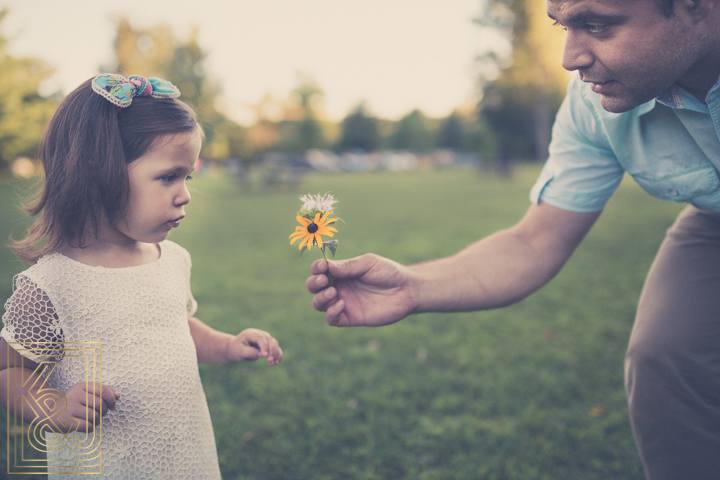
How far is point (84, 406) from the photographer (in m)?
1.33

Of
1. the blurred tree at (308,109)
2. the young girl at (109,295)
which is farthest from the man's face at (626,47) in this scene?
the blurred tree at (308,109)

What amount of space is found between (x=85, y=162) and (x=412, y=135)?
235ft

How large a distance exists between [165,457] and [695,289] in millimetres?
2027

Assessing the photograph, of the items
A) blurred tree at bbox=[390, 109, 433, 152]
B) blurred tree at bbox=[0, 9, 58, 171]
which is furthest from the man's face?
blurred tree at bbox=[390, 109, 433, 152]

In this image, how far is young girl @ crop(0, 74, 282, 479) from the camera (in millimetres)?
1428

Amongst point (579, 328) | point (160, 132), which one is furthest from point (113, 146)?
point (579, 328)

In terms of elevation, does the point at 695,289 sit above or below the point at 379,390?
above

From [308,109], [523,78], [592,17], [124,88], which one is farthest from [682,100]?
[308,109]

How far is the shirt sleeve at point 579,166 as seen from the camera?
1992mm

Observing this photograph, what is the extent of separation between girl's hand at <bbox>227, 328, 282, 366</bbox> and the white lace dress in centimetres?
18

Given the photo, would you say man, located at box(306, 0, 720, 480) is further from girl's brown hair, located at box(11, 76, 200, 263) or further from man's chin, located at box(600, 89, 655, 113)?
girl's brown hair, located at box(11, 76, 200, 263)

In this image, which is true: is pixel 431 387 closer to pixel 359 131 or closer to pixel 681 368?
pixel 681 368

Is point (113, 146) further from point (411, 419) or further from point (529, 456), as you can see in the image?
point (529, 456)

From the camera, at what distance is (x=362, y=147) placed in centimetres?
6294
